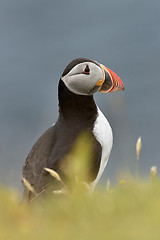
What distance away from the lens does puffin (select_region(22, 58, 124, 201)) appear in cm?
760

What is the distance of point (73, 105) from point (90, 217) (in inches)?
162

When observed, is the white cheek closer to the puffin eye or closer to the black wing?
the puffin eye

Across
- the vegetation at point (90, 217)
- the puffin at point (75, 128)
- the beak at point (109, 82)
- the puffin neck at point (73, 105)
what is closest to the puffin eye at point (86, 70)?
the puffin at point (75, 128)

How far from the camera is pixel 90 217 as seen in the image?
14.3 feet

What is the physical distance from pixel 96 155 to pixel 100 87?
109 cm

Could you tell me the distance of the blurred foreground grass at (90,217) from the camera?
4.04m

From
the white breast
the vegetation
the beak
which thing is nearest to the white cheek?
the beak

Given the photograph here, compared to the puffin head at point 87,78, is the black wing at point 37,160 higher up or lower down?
lower down

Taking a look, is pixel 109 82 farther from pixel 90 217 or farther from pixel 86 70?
pixel 90 217

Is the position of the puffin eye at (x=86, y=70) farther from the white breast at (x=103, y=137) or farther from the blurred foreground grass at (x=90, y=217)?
the blurred foreground grass at (x=90, y=217)

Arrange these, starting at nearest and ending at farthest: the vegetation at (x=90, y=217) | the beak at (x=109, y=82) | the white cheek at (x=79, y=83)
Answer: the vegetation at (x=90, y=217), the white cheek at (x=79, y=83), the beak at (x=109, y=82)

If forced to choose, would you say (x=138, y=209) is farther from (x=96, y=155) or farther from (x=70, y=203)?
(x=96, y=155)

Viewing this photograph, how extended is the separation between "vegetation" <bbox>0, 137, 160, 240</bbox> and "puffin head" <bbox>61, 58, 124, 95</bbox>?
131 inches

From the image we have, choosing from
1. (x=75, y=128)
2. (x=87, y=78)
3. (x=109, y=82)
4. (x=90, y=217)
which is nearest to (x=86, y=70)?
(x=87, y=78)
